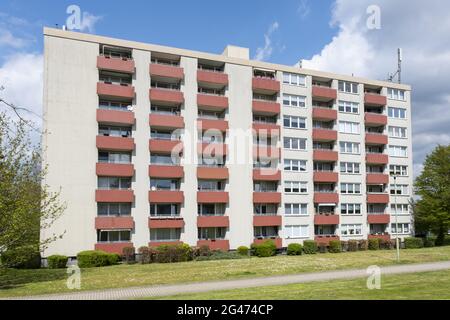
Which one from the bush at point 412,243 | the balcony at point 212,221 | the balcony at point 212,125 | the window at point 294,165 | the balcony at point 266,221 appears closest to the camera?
the balcony at point 212,221

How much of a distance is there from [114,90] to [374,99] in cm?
3367

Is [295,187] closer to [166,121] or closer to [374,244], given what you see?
[374,244]

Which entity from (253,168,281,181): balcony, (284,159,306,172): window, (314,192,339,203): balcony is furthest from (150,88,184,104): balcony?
(314,192,339,203): balcony

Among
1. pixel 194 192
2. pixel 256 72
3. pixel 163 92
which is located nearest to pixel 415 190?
pixel 256 72

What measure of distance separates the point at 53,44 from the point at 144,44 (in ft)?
28.2

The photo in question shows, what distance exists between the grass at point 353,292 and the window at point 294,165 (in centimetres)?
2905

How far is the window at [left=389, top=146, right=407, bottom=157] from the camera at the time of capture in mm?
56703

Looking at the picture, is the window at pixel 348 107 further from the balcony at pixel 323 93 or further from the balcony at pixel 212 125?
the balcony at pixel 212 125

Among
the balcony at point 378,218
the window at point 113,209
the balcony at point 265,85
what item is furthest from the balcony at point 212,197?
the balcony at point 378,218

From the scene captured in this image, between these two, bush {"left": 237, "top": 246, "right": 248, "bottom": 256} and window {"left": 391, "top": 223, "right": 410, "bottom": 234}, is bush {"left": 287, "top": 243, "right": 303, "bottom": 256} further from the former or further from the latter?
window {"left": 391, "top": 223, "right": 410, "bottom": 234}

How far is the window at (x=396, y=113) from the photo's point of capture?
57378 mm

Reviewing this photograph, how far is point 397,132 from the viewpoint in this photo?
57562 millimetres

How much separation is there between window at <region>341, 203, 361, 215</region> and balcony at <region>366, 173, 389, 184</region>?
3.51 metres

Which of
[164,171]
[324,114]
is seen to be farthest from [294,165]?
[164,171]
